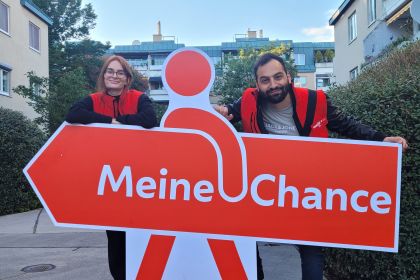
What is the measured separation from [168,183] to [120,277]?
94 cm

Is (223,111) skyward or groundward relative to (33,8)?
groundward

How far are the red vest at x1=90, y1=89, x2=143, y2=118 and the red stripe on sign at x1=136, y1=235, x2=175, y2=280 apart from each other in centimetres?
88

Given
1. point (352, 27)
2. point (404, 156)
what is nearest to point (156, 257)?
point (404, 156)

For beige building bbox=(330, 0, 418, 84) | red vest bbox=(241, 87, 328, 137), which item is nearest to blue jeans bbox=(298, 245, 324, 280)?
red vest bbox=(241, 87, 328, 137)

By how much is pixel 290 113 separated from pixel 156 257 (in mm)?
1242

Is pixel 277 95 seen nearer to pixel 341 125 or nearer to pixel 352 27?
pixel 341 125

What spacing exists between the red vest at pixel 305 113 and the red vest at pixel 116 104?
2.50 ft

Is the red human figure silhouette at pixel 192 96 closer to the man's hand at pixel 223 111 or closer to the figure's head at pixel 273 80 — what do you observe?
the man's hand at pixel 223 111

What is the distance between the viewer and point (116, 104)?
3.12 metres

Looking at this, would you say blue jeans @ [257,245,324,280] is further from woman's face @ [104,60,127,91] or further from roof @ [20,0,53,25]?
roof @ [20,0,53,25]

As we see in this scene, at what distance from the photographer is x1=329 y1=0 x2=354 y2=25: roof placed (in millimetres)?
21422

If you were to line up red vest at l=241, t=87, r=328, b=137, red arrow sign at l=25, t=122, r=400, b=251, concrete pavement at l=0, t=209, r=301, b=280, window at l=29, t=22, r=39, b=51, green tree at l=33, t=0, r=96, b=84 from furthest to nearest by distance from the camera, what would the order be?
1. green tree at l=33, t=0, r=96, b=84
2. window at l=29, t=22, r=39, b=51
3. concrete pavement at l=0, t=209, r=301, b=280
4. red vest at l=241, t=87, r=328, b=137
5. red arrow sign at l=25, t=122, r=400, b=251

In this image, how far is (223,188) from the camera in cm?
272

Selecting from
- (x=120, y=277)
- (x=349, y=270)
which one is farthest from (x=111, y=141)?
(x=349, y=270)
